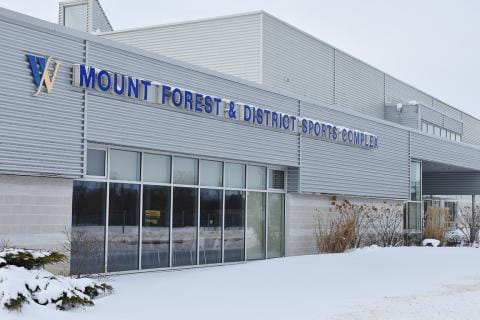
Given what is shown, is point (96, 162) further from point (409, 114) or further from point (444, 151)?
point (409, 114)

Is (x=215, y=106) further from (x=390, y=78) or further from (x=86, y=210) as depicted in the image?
(x=390, y=78)

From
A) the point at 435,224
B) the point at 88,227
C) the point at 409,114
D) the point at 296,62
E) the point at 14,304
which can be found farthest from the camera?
the point at 409,114

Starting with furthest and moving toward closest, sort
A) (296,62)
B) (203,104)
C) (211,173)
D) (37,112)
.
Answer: (296,62), (211,173), (203,104), (37,112)

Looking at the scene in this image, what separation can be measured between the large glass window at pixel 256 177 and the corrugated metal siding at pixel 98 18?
50.8ft

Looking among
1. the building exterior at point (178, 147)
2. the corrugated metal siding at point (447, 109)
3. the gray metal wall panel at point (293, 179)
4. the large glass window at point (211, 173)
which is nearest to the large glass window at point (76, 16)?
the building exterior at point (178, 147)

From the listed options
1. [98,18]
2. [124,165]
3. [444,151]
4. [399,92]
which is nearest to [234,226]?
[124,165]

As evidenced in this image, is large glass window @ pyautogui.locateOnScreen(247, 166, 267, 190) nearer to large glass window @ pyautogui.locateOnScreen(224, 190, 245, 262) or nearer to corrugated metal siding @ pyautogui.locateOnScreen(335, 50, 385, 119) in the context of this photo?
large glass window @ pyautogui.locateOnScreen(224, 190, 245, 262)

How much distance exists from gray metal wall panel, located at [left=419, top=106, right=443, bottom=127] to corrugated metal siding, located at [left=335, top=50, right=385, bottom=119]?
2.40m

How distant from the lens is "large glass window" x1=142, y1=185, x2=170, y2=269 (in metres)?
16.1

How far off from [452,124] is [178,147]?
94.9 feet

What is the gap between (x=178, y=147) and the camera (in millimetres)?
16656

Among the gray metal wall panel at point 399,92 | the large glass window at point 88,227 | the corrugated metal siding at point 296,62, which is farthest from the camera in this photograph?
the gray metal wall panel at point 399,92

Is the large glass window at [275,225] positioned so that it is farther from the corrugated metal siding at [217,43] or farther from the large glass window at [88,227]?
the large glass window at [88,227]

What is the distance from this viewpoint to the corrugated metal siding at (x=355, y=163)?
21656mm
